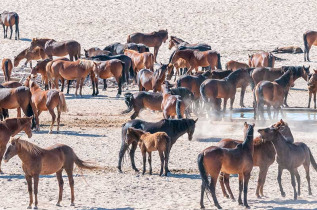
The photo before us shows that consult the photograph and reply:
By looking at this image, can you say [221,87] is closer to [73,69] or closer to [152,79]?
[152,79]

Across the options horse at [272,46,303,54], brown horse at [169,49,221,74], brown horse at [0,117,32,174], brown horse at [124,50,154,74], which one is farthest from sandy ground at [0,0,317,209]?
brown horse at [169,49,221,74]

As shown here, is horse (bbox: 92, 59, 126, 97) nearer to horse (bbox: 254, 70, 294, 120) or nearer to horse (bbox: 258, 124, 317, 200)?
horse (bbox: 254, 70, 294, 120)

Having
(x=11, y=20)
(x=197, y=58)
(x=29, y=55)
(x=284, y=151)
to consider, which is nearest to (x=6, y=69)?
(x=29, y=55)

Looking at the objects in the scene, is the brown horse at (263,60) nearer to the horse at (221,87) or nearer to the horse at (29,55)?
the horse at (221,87)

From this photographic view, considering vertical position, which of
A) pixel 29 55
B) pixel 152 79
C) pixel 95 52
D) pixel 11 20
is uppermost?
pixel 11 20

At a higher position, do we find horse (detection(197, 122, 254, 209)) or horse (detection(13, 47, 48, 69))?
horse (detection(13, 47, 48, 69))

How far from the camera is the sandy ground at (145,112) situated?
13.4 meters

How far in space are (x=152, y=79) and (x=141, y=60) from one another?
15.6 feet

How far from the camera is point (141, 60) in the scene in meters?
28.0

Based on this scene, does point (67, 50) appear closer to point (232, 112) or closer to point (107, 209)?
point (232, 112)

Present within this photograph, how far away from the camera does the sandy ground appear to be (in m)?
13.4

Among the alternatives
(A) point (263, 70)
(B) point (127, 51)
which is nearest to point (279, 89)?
(A) point (263, 70)

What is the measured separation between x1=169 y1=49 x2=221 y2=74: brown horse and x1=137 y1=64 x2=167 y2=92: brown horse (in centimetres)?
347

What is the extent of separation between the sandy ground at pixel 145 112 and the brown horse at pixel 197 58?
243cm
